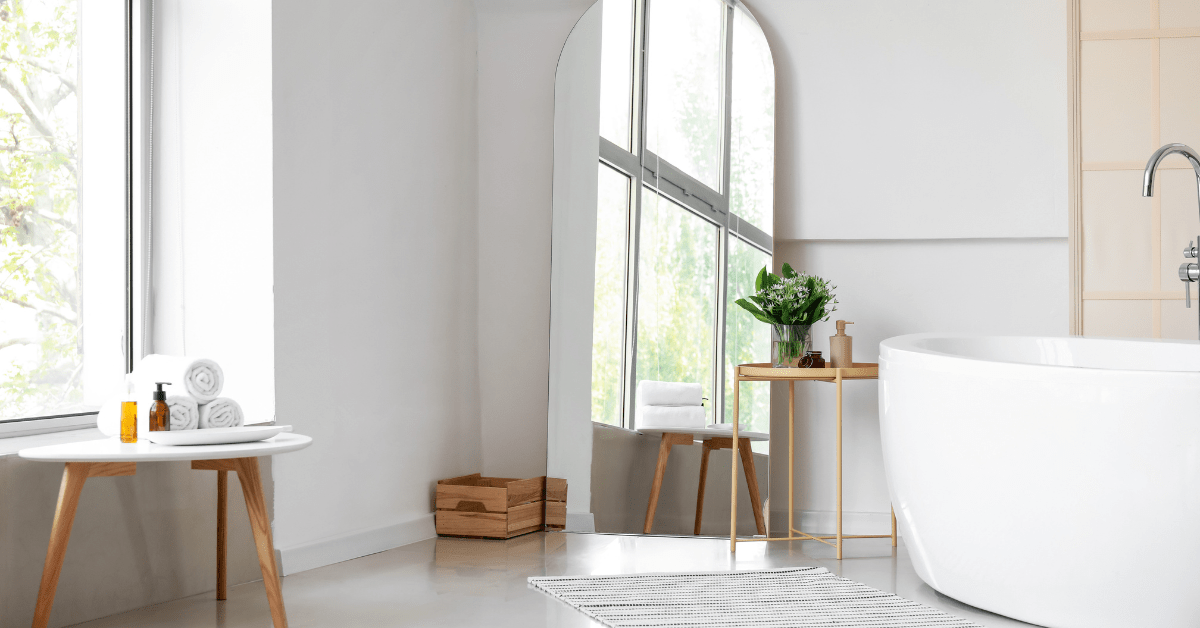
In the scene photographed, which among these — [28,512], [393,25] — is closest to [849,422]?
[393,25]

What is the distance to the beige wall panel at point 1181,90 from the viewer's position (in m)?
3.47

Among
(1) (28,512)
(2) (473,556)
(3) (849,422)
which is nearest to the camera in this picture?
(1) (28,512)

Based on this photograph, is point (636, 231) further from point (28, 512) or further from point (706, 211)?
point (28, 512)

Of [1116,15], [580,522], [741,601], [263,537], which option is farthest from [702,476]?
[1116,15]

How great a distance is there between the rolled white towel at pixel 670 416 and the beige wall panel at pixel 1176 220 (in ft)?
5.55

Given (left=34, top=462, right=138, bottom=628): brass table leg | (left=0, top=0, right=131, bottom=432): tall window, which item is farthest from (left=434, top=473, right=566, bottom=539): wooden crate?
(left=34, top=462, right=138, bottom=628): brass table leg

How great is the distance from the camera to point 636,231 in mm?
3658

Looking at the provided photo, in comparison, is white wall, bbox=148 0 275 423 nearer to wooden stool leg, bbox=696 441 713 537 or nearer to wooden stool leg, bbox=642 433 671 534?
wooden stool leg, bbox=642 433 671 534

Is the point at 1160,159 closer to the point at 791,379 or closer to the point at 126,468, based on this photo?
the point at 791,379

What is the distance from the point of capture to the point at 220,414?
233cm

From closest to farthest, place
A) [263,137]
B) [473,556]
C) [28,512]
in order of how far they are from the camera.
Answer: [28,512] < [263,137] < [473,556]

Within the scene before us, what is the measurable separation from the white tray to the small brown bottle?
0.03m

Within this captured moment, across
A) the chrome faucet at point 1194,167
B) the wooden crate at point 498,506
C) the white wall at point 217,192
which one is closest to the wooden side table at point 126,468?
the white wall at point 217,192

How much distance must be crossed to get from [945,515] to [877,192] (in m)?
1.50
